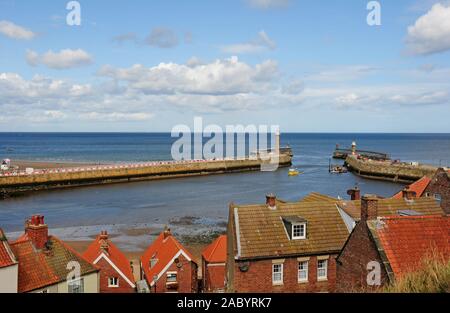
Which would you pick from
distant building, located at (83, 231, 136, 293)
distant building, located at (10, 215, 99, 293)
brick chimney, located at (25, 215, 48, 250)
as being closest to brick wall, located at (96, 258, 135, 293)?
distant building, located at (83, 231, 136, 293)

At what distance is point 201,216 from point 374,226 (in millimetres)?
35112

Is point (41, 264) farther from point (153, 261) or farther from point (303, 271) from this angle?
point (303, 271)

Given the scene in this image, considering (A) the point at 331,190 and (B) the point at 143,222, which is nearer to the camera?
(B) the point at 143,222

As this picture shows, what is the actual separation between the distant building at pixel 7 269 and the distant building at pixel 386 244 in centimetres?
1299

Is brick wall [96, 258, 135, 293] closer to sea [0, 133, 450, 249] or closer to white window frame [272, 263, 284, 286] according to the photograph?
white window frame [272, 263, 284, 286]

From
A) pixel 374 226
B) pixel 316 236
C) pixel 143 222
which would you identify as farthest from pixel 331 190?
pixel 374 226

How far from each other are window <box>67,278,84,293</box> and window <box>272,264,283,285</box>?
895cm

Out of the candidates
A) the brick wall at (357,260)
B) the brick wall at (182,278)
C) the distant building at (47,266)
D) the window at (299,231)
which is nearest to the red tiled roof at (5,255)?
the distant building at (47,266)

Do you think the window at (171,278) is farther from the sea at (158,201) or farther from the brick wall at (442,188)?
the brick wall at (442,188)

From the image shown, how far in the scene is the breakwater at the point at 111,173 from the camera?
73.8m

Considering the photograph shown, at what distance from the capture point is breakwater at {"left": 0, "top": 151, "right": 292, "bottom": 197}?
7375 centimetres

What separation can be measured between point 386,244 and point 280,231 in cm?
687

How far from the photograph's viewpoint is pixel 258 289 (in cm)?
2141
